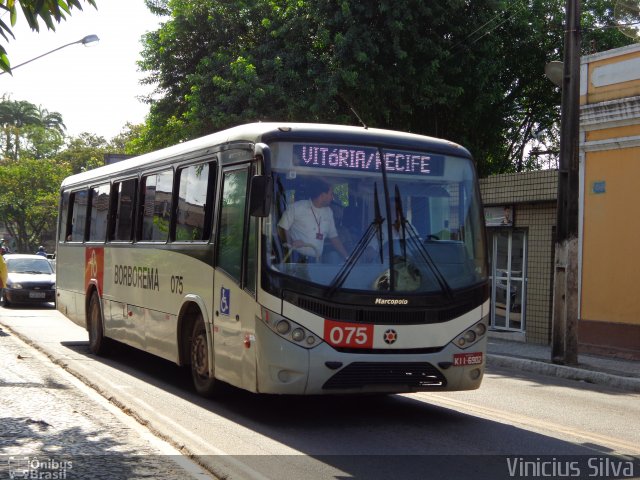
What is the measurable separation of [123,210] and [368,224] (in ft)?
19.6

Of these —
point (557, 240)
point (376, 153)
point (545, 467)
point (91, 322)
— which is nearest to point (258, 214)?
point (376, 153)

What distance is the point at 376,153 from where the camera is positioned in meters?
8.90

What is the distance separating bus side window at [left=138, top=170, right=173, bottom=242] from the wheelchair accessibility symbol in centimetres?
222

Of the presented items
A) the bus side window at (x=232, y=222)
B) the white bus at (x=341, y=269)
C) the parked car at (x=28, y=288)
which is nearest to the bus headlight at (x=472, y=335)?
the white bus at (x=341, y=269)

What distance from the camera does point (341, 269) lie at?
833 centimetres

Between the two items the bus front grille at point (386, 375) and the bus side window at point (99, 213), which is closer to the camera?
the bus front grille at point (386, 375)

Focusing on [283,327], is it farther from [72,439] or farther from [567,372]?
[567,372]

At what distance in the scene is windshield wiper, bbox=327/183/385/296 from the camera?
27.1 feet

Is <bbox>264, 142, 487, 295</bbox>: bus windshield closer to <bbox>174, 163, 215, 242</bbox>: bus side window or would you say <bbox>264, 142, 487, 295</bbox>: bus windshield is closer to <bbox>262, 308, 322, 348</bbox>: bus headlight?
<bbox>262, 308, 322, 348</bbox>: bus headlight

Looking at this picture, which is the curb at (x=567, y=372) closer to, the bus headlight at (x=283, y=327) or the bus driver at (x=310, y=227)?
the bus driver at (x=310, y=227)

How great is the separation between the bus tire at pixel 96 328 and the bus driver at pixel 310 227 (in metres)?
6.65

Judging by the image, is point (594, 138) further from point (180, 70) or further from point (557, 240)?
point (180, 70)

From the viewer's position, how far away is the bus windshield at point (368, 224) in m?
8.37

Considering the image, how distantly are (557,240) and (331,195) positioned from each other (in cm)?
791
